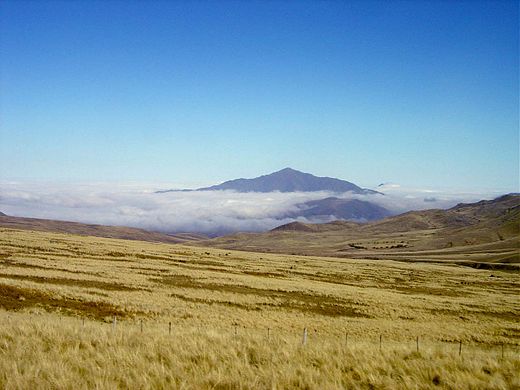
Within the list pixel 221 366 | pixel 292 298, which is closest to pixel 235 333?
pixel 221 366

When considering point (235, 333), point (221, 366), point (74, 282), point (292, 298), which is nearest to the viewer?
point (221, 366)

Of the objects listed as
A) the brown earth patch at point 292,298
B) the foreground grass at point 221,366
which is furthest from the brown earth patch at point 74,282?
the foreground grass at point 221,366

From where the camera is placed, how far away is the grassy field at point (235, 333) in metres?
8.48

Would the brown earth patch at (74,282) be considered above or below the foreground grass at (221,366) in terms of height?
below

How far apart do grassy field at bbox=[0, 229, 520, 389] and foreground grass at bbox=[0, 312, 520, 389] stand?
4 cm

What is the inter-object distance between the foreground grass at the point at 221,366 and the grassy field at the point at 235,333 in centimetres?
4

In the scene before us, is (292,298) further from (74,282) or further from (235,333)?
(235,333)

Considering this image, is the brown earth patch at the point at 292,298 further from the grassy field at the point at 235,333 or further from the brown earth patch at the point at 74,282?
the brown earth patch at the point at 74,282

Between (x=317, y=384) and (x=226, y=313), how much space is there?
85.5 feet

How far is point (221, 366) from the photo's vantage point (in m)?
9.05

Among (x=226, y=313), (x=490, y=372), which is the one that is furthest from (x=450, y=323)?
(x=490, y=372)

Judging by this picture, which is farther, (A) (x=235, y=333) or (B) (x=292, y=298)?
(B) (x=292, y=298)

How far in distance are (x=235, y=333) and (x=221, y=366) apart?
7011 mm

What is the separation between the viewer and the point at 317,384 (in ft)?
26.6
